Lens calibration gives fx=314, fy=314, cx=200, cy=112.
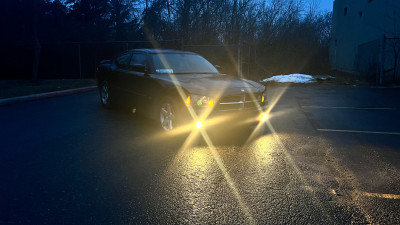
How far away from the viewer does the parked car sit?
5219 millimetres

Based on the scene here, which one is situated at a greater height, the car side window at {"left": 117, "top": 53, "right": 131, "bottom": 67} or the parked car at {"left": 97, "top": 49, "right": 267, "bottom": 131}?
the car side window at {"left": 117, "top": 53, "right": 131, "bottom": 67}

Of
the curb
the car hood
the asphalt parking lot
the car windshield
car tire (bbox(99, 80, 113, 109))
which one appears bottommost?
the asphalt parking lot

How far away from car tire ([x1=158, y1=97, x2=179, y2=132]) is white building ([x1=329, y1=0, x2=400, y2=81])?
500 inches

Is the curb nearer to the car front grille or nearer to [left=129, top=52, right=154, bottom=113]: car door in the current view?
[left=129, top=52, right=154, bottom=113]: car door

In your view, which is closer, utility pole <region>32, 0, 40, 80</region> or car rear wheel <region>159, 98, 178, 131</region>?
car rear wheel <region>159, 98, 178, 131</region>

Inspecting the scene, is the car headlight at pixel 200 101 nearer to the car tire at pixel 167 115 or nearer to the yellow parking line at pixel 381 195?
the car tire at pixel 167 115

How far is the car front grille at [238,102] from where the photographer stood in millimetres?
5261

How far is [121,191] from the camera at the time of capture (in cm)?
333

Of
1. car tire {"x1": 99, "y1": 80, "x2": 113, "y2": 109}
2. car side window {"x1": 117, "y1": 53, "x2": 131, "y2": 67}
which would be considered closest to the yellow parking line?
car side window {"x1": 117, "y1": 53, "x2": 131, "y2": 67}

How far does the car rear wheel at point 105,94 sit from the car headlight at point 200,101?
3658 millimetres

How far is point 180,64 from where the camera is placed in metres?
6.78

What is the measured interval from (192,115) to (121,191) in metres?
2.14

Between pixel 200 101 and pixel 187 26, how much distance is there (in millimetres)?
20248

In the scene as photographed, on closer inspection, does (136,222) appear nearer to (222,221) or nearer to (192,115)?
(222,221)
